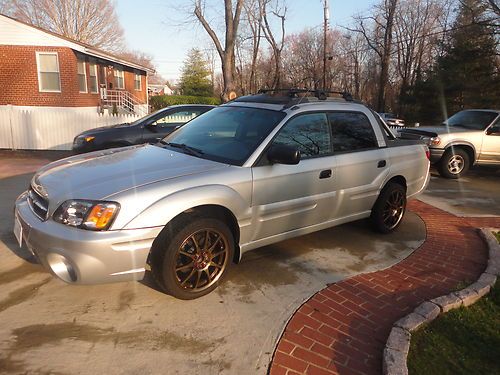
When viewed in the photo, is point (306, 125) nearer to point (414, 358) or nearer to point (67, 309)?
point (414, 358)

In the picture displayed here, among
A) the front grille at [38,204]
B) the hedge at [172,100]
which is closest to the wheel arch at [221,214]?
the front grille at [38,204]

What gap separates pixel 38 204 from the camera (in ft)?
10.6

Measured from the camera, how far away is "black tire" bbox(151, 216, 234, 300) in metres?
3.10

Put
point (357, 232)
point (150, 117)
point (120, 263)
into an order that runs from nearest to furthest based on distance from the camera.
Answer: point (120, 263), point (357, 232), point (150, 117)

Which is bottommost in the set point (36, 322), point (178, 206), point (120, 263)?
point (36, 322)

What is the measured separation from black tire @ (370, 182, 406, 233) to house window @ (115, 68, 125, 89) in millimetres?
21872

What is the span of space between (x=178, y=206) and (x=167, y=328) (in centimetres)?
92

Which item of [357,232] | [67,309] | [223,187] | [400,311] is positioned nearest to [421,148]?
[357,232]

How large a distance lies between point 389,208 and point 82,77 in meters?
16.9

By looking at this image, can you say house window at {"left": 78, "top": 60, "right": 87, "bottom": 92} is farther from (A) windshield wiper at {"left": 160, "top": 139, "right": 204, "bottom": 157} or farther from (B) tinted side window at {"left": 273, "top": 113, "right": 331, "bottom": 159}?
(B) tinted side window at {"left": 273, "top": 113, "right": 331, "bottom": 159}

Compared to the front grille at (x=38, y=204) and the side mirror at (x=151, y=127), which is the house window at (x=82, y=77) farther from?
the front grille at (x=38, y=204)

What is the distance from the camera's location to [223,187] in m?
3.34

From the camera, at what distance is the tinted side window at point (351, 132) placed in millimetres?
4402

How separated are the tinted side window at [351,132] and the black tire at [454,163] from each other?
221 inches
